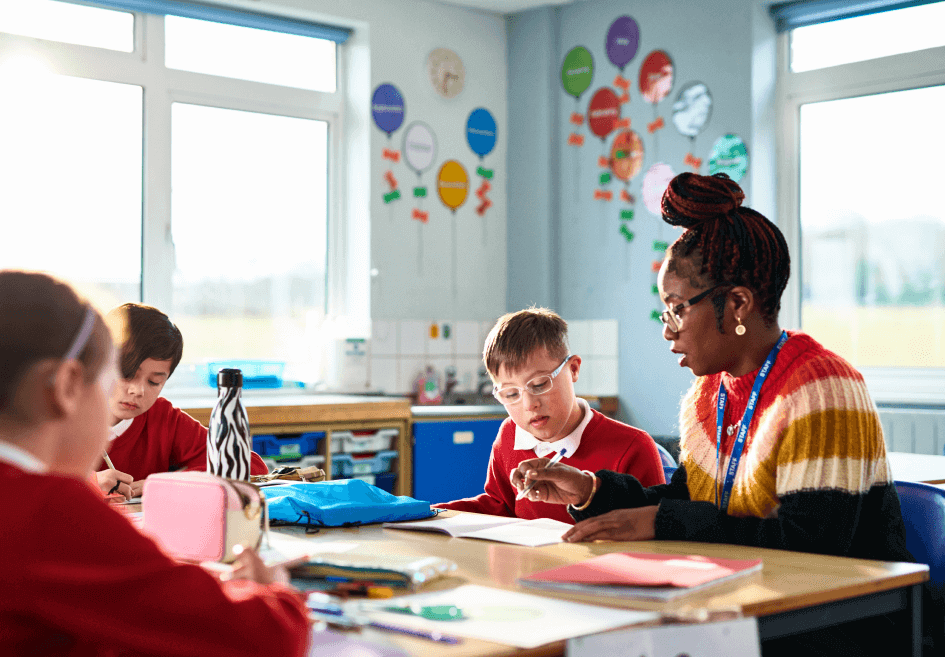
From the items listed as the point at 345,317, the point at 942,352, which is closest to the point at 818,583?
the point at 942,352

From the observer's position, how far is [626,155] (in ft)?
16.0

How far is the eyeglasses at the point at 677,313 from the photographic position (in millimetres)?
1719

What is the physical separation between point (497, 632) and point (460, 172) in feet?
14.2

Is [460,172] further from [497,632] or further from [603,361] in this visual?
[497,632]

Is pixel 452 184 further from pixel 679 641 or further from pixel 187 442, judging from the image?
pixel 679 641

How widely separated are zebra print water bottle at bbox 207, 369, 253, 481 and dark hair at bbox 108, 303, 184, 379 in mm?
724

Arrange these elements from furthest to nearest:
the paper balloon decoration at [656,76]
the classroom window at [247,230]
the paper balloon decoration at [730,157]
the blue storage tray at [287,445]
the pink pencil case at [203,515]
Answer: the paper balloon decoration at [656,76], the classroom window at [247,230], the paper balloon decoration at [730,157], the blue storage tray at [287,445], the pink pencil case at [203,515]

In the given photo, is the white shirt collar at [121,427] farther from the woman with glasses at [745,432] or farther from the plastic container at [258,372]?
the plastic container at [258,372]

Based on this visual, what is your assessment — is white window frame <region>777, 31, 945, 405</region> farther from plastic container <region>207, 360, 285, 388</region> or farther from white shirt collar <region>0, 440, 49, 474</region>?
white shirt collar <region>0, 440, 49, 474</region>

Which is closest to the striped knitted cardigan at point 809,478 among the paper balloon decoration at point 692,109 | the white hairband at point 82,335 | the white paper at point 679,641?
the white paper at point 679,641

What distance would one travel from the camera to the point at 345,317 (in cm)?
504

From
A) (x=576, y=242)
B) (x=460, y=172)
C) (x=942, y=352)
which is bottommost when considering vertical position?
(x=942, y=352)

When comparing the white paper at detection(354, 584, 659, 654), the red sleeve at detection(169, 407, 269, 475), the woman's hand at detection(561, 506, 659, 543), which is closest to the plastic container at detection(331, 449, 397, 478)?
the red sleeve at detection(169, 407, 269, 475)

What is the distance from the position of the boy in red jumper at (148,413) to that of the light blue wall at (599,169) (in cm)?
259
